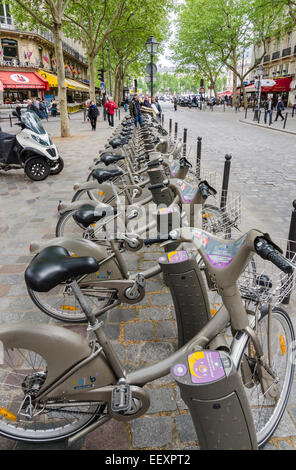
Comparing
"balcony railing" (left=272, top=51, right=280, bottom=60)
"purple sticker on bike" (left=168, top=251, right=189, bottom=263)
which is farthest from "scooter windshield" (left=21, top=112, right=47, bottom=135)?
"balcony railing" (left=272, top=51, right=280, bottom=60)

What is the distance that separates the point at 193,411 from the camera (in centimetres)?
136

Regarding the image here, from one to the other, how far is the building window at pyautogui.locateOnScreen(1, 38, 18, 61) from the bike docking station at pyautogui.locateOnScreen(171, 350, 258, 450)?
134 ft

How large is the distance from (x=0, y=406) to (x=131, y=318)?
4.94 ft

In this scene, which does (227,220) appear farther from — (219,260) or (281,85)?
(281,85)

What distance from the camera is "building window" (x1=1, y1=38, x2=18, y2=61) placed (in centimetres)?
3509

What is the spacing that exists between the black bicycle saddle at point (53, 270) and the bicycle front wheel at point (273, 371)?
944 mm

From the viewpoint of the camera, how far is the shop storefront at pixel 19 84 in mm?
32719

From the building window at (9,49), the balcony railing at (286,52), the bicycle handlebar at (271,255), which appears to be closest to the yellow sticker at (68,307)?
the bicycle handlebar at (271,255)

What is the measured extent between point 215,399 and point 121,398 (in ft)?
2.39

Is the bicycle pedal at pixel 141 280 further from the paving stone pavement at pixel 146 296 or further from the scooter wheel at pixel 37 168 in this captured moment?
the scooter wheel at pixel 37 168

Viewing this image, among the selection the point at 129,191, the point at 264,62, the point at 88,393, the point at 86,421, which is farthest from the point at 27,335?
the point at 264,62

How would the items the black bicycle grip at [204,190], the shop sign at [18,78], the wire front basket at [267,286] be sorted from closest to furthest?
the wire front basket at [267,286] < the black bicycle grip at [204,190] < the shop sign at [18,78]

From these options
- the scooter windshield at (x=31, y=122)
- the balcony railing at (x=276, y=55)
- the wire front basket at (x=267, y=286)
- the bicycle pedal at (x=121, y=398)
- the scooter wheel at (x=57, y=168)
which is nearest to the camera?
the wire front basket at (x=267, y=286)

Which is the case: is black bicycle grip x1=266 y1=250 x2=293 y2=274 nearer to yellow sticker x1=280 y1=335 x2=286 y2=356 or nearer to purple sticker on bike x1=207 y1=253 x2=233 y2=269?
purple sticker on bike x1=207 y1=253 x2=233 y2=269
